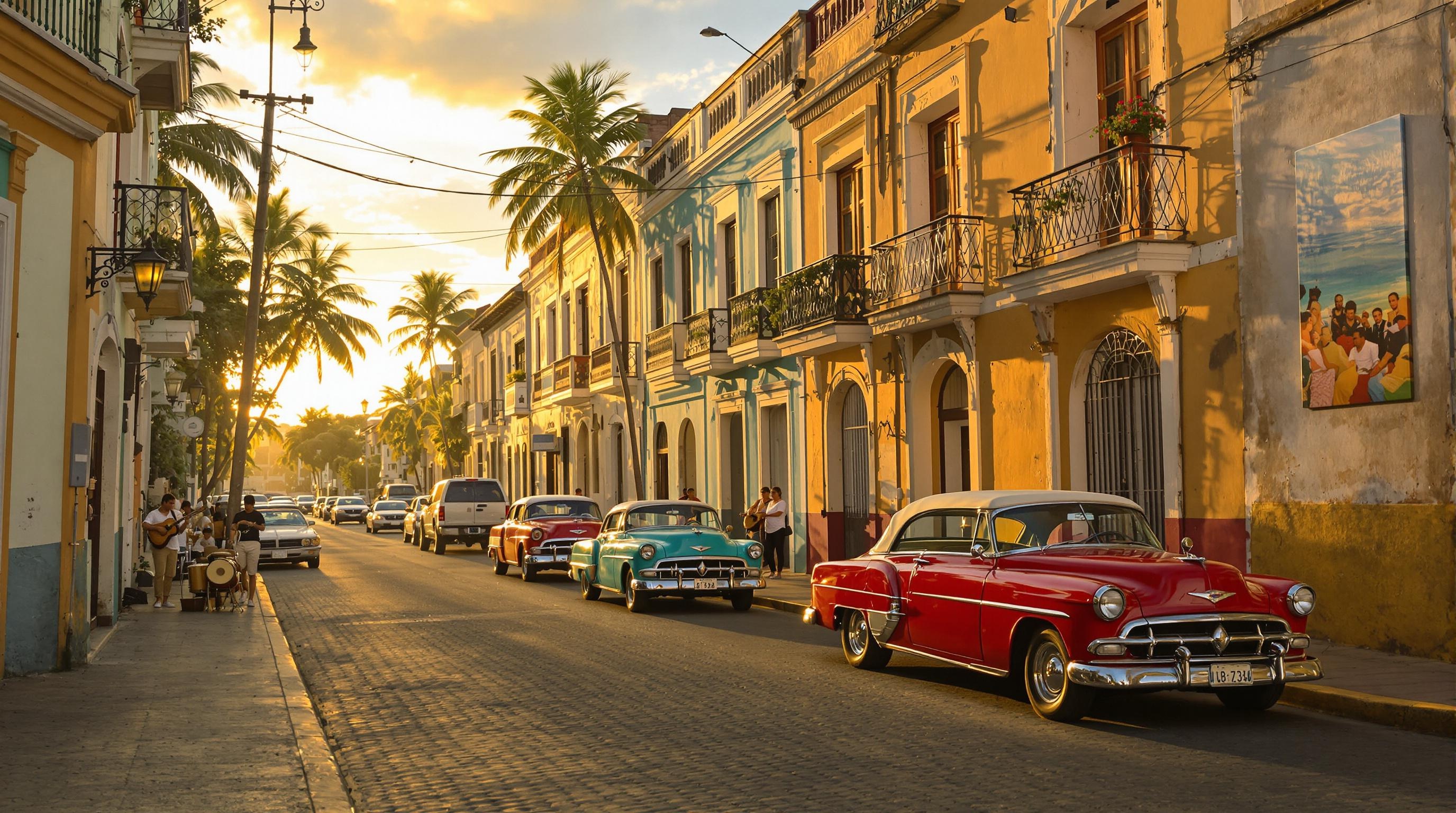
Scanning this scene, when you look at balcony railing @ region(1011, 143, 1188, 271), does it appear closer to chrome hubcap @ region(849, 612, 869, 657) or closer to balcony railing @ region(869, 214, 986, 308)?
balcony railing @ region(869, 214, 986, 308)

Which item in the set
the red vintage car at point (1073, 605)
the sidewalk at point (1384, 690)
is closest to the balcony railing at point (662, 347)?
the red vintage car at point (1073, 605)

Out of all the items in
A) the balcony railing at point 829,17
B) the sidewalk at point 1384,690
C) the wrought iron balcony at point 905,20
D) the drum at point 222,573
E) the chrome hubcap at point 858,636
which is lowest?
the sidewalk at point 1384,690

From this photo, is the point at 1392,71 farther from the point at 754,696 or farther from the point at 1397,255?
the point at 754,696

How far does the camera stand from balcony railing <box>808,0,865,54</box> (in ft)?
68.0

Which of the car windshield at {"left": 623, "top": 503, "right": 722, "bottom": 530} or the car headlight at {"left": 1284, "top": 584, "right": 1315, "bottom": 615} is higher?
the car windshield at {"left": 623, "top": 503, "right": 722, "bottom": 530}

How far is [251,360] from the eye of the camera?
22734 mm

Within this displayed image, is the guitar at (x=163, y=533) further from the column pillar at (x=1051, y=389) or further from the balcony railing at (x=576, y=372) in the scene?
the balcony railing at (x=576, y=372)

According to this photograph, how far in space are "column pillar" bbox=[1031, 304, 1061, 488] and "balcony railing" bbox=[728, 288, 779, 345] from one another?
7508 millimetres

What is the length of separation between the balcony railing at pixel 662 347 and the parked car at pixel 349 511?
38.9 m

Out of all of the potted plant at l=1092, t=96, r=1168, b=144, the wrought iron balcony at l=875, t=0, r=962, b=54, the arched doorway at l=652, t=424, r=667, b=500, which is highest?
the wrought iron balcony at l=875, t=0, r=962, b=54

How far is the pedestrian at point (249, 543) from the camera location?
1788 cm

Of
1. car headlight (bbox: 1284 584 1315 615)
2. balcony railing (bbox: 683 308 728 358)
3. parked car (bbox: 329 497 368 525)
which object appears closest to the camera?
car headlight (bbox: 1284 584 1315 615)

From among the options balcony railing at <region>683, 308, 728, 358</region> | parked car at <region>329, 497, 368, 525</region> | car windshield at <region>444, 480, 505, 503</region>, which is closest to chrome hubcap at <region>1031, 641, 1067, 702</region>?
balcony railing at <region>683, 308, 728, 358</region>

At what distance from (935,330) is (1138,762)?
11.7 meters
